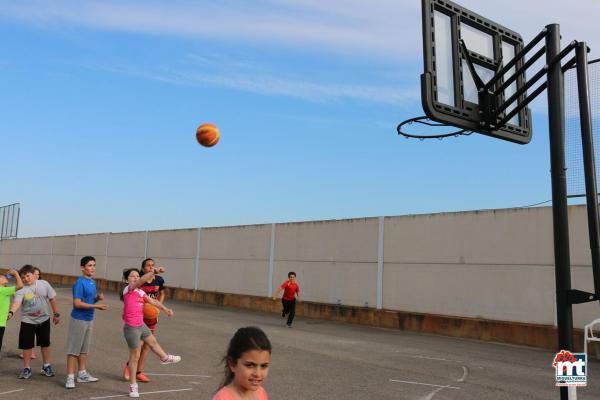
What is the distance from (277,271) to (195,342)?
35.8 ft

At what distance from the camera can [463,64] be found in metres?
6.31

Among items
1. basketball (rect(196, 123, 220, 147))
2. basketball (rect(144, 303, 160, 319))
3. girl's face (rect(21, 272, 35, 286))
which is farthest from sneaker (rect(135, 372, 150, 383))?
basketball (rect(196, 123, 220, 147))

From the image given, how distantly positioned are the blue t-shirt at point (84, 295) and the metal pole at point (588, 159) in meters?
6.68

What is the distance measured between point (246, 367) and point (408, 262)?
55.3ft

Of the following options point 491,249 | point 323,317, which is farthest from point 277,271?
point 491,249

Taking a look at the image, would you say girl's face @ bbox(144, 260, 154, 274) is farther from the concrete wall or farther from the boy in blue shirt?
the concrete wall

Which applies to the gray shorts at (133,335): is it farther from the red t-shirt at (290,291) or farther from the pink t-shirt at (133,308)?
the red t-shirt at (290,291)

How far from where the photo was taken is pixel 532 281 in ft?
52.6

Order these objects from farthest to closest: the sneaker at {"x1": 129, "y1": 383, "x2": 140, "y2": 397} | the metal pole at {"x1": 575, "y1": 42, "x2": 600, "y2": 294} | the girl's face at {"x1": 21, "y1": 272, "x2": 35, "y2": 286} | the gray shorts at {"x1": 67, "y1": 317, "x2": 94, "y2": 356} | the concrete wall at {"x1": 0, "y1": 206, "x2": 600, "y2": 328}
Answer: the concrete wall at {"x1": 0, "y1": 206, "x2": 600, "y2": 328} < the girl's face at {"x1": 21, "y1": 272, "x2": 35, "y2": 286} < the gray shorts at {"x1": 67, "y1": 317, "x2": 94, "y2": 356} < the sneaker at {"x1": 129, "y1": 383, "x2": 140, "y2": 397} < the metal pole at {"x1": 575, "y1": 42, "x2": 600, "y2": 294}

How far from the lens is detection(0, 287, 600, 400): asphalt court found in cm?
857

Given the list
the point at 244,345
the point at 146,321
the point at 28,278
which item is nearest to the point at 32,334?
the point at 28,278

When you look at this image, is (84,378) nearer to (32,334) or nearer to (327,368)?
(32,334)

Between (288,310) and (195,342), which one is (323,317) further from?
(195,342)

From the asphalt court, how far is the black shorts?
503 millimetres
